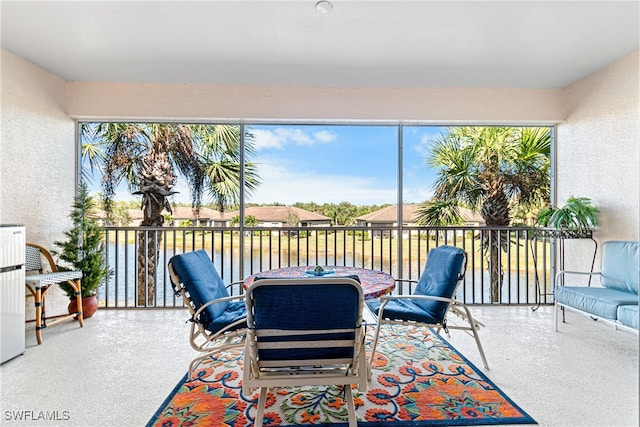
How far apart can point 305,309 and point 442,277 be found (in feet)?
4.55

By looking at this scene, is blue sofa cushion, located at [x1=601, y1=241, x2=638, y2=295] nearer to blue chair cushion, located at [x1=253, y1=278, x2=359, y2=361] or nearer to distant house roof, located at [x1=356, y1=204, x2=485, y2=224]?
distant house roof, located at [x1=356, y1=204, x2=485, y2=224]

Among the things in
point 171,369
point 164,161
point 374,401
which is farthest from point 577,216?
point 164,161

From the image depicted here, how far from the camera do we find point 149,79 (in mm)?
3570

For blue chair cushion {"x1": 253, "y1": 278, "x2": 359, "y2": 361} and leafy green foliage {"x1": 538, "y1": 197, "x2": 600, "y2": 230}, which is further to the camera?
leafy green foliage {"x1": 538, "y1": 197, "x2": 600, "y2": 230}

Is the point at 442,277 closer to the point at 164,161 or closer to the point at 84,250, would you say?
the point at 164,161

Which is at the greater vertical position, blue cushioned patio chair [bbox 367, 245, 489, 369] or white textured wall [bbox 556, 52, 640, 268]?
white textured wall [bbox 556, 52, 640, 268]

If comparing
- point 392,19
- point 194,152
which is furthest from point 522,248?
point 194,152

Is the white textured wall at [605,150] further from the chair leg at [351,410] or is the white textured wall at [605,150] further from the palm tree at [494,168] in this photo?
the chair leg at [351,410]

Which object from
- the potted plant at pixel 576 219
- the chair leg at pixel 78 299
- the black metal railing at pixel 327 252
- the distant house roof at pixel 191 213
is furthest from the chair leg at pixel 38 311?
the potted plant at pixel 576 219

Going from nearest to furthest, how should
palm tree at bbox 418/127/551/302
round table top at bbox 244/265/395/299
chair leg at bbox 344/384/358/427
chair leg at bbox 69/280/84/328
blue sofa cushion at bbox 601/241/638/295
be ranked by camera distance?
chair leg at bbox 344/384/358/427, round table top at bbox 244/265/395/299, blue sofa cushion at bbox 601/241/638/295, chair leg at bbox 69/280/84/328, palm tree at bbox 418/127/551/302

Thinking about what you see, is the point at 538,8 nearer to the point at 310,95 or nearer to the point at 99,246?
the point at 310,95

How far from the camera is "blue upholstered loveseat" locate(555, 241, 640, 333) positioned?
241cm

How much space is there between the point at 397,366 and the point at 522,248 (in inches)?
111

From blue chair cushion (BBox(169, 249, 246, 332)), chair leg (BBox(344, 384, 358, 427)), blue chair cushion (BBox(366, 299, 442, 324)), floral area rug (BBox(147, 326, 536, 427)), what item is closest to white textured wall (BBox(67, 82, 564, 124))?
blue chair cushion (BBox(169, 249, 246, 332))
